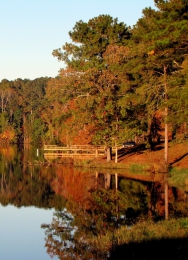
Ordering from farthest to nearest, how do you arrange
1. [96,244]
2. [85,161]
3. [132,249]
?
[85,161]
[96,244]
[132,249]

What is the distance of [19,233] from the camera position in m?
17.2

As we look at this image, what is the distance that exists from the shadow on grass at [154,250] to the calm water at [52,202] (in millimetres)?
2109

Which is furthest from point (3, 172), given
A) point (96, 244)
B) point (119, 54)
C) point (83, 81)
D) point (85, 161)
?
point (96, 244)

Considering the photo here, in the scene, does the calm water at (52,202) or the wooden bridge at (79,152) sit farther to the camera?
the wooden bridge at (79,152)

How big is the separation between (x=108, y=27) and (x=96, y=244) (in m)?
31.7

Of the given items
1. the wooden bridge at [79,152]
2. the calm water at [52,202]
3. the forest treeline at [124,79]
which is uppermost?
the forest treeline at [124,79]

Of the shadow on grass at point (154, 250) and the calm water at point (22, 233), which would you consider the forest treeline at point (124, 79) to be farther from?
the shadow on grass at point (154, 250)

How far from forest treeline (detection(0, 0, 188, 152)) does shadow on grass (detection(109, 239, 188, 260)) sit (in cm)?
1337

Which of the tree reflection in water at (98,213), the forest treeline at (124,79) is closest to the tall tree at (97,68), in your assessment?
the forest treeline at (124,79)

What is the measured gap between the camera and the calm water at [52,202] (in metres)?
15.3

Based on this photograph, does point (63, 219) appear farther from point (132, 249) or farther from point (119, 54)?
point (119, 54)

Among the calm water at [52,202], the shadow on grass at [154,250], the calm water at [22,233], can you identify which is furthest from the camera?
the calm water at [52,202]

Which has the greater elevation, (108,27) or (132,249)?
(108,27)

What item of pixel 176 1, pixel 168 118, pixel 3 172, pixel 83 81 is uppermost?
pixel 176 1
